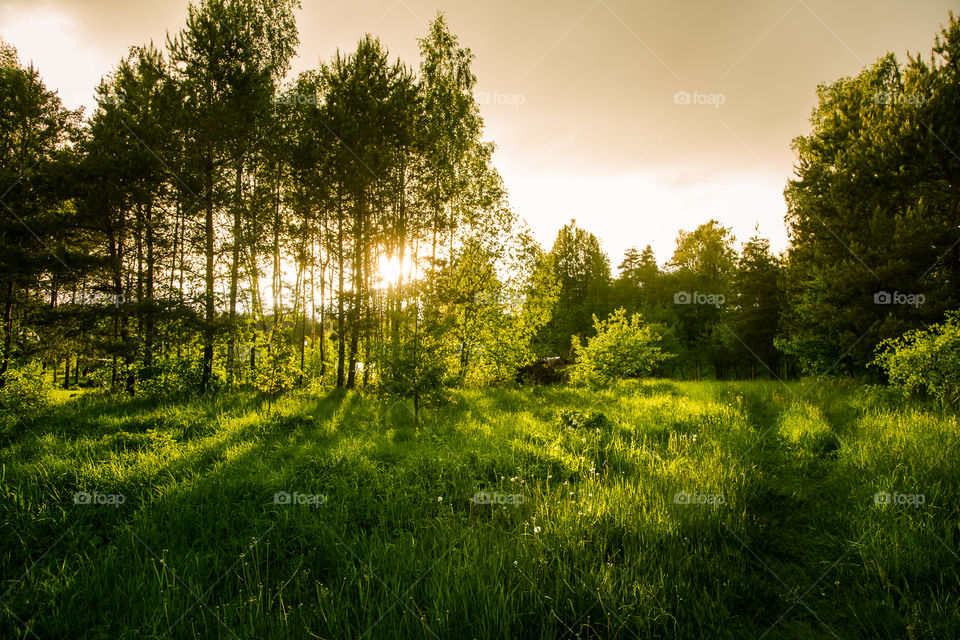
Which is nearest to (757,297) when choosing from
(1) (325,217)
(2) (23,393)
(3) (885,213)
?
(3) (885,213)

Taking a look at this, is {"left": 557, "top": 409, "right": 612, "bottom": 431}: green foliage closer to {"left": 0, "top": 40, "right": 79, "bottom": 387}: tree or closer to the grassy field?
the grassy field

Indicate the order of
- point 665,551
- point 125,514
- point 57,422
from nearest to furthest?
1. point 665,551
2. point 125,514
3. point 57,422

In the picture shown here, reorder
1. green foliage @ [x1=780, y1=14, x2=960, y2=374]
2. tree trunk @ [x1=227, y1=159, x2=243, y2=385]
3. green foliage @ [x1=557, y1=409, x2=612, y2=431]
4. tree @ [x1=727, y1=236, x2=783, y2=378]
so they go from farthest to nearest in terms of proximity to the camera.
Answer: tree @ [x1=727, y1=236, x2=783, y2=378]
tree trunk @ [x1=227, y1=159, x2=243, y2=385]
green foliage @ [x1=780, y1=14, x2=960, y2=374]
green foliage @ [x1=557, y1=409, x2=612, y2=431]

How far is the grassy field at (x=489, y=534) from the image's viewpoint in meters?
2.64

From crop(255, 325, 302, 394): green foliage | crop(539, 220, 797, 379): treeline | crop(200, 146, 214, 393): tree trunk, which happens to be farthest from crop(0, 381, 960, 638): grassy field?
crop(539, 220, 797, 379): treeline

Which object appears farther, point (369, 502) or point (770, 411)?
point (770, 411)

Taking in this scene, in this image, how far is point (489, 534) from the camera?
356 centimetres

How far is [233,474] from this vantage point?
5.15 m

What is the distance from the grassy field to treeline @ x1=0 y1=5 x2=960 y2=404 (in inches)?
125

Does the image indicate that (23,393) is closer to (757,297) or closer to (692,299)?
(757,297)

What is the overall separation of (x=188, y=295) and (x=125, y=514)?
10197mm

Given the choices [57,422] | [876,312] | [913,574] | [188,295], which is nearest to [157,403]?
[57,422]

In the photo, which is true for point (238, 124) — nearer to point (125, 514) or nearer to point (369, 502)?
point (125, 514)

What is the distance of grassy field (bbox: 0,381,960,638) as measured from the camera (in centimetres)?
264
